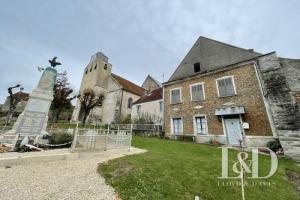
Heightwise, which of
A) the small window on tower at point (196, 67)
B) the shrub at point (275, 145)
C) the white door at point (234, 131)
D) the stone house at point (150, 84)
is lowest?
the shrub at point (275, 145)

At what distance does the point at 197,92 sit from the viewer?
527 inches

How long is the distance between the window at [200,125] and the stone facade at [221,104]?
0.34 metres

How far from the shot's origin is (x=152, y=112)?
1994 centimetres

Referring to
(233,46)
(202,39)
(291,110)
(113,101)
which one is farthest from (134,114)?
(291,110)

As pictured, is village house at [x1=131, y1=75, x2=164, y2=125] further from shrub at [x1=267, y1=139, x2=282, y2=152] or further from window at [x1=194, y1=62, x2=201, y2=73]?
shrub at [x1=267, y1=139, x2=282, y2=152]

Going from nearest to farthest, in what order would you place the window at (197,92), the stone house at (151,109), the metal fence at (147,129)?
the window at (197,92), the metal fence at (147,129), the stone house at (151,109)

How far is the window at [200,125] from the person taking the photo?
40.1 feet

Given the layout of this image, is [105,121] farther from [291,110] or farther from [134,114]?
[291,110]

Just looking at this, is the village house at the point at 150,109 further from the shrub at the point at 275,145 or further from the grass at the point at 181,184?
the grass at the point at 181,184

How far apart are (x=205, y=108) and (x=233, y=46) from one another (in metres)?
6.46

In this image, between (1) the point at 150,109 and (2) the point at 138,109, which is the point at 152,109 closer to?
(1) the point at 150,109

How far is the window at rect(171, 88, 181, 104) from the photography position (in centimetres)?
1461

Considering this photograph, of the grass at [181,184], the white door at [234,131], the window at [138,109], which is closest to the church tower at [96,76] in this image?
the window at [138,109]

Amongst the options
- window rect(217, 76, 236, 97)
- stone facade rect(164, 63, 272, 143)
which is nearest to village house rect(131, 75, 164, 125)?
stone facade rect(164, 63, 272, 143)
